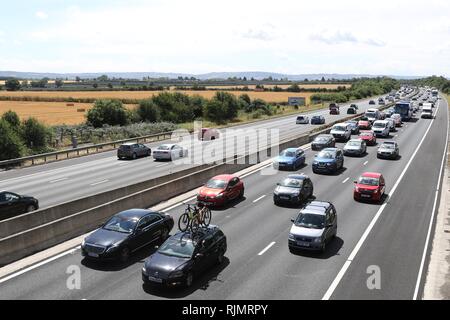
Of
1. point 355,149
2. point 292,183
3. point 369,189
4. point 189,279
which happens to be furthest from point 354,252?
point 355,149

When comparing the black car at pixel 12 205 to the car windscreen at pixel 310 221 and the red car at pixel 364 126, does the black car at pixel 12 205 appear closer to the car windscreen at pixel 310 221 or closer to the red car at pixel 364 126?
the car windscreen at pixel 310 221

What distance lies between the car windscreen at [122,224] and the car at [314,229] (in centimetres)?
605

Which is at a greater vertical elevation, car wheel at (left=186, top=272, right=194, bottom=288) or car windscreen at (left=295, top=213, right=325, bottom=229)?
car windscreen at (left=295, top=213, right=325, bottom=229)

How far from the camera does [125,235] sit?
54.9 ft

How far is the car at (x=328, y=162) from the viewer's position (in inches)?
1330

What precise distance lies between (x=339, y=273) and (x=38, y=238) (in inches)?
445

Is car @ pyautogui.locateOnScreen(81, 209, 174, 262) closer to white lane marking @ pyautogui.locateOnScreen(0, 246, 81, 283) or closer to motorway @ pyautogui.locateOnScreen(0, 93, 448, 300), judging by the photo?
motorway @ pyautogui.locateOnScreen(0, 93, 448, 300)

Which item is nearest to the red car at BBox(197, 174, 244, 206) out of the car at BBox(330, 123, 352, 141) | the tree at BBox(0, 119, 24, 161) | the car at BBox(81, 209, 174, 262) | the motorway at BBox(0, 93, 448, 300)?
the motorway at BBox(0, 93, 448, 300)

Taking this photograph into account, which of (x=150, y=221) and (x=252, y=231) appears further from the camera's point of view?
(x=252, y=231)

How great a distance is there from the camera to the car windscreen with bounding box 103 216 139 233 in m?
17.1

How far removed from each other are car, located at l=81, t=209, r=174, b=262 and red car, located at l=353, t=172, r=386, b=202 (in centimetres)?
1193

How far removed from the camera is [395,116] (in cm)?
6856
